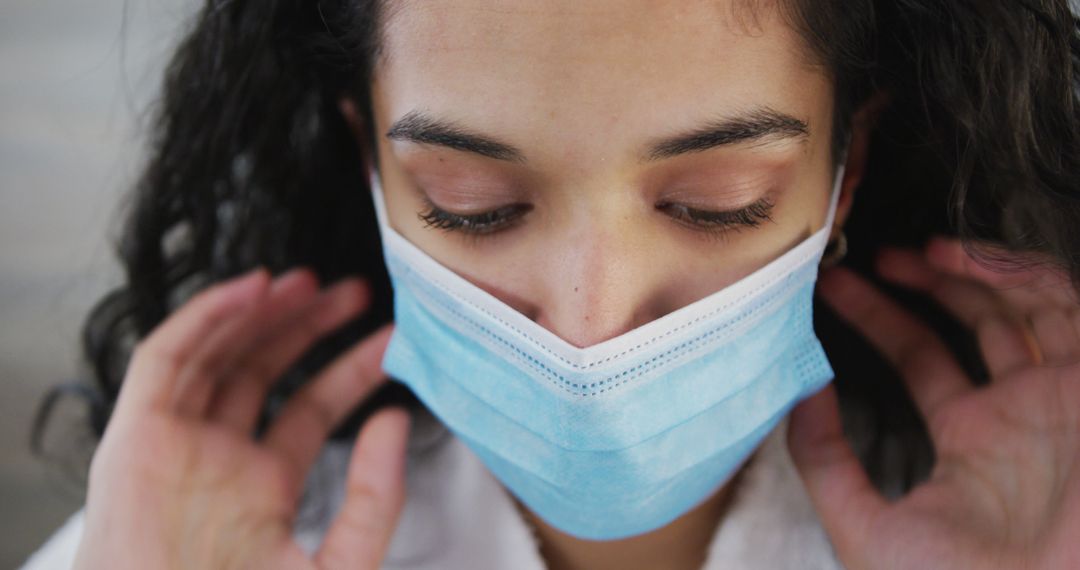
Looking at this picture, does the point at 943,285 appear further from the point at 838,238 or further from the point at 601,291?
the point at 601,291

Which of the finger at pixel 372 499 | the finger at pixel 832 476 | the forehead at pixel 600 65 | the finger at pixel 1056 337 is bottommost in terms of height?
the finger at pixel 832 476

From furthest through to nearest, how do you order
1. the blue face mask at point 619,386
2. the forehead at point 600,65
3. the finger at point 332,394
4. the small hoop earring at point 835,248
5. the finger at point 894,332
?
the finger at point 332,394
the finger at point 894,332
the small hoop earring at point 835,248
the blue face mask at point 619,386
the forehead at point 600,65

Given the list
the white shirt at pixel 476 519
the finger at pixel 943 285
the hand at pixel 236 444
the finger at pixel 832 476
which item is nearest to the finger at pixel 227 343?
the hand at pixel 236 444

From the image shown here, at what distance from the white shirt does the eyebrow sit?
1.81 ft

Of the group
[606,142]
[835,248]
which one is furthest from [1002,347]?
[606,142]

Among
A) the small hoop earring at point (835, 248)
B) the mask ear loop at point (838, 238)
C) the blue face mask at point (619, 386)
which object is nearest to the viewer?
the blue face mask at point (619, 386)

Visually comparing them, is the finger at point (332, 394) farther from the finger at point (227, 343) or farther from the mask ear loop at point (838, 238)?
the mask ear loop at point (838, 238)

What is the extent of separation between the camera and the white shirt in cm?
133

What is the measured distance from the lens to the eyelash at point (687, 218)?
1.00m

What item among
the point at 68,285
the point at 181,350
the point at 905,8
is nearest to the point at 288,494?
the point at 181,350

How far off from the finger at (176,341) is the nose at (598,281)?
60 centimetres

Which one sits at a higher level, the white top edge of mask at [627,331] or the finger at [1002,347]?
the white top edge of mask at [627,331]

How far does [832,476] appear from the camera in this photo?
4.29 ft

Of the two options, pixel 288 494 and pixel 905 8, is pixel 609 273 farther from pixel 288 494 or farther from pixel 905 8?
pixel 288 494
